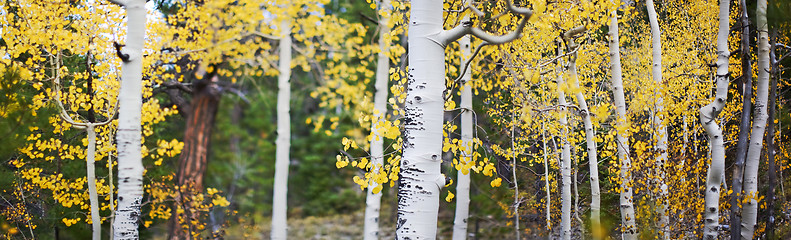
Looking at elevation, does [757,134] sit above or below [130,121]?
above

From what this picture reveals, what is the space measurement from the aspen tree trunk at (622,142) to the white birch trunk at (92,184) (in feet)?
12.6

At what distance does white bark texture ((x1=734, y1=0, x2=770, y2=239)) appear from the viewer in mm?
3031

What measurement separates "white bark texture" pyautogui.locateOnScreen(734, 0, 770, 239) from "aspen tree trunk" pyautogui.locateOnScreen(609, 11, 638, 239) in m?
0.66

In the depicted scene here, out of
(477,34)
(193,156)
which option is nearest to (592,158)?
(477,34)

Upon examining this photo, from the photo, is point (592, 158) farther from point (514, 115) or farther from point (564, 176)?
point (514, 115)

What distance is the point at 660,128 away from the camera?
3492 millimetres

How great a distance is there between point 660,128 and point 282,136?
2.80m

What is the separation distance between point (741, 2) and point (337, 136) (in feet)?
23.0

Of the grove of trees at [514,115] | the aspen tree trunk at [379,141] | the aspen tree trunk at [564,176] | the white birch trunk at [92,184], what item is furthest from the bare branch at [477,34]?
the white birch trunk at [92,184]

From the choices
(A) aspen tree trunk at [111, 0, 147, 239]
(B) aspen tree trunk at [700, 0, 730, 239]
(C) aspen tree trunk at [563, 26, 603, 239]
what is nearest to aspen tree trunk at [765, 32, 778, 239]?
(B) aspen tree trunk at [700, 0, 730, 239]

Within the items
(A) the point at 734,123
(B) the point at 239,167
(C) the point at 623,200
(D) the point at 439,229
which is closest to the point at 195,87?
(D) the point at 439,229

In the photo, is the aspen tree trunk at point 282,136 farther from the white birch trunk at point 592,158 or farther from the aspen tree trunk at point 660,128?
the aspen tree trunk at point 660,128

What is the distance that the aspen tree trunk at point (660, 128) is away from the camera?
3488mm

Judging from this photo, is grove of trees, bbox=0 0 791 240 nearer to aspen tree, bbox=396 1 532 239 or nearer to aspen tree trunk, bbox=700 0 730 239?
aspen tree trunk, bbox=700 0 730 239
